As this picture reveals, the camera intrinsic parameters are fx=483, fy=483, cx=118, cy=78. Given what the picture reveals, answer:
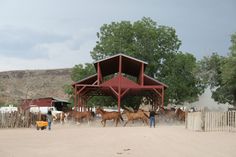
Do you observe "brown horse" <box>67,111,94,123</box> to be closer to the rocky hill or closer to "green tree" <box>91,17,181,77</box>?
"green tree" <box>91,17,181,77</box>

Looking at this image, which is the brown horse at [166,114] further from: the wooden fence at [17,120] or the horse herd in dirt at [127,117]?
the wooden fence at [17,120]

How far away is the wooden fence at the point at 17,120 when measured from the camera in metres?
36.5

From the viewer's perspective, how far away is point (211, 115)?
28562mm

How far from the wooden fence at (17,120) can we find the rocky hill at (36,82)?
238 feet

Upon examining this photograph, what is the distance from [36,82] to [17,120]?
88121mm

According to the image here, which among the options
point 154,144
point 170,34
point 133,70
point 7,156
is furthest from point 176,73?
point 7,156

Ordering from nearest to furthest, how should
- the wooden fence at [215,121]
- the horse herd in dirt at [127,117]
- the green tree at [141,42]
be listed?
1. the wooden fence at [215,121]
2. the horse herd in dirt at [127,117]
3. the green tree at [141,42]

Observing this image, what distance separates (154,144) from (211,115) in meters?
10.1

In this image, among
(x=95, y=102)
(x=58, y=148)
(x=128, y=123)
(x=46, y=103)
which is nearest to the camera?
(x=58, y=148)

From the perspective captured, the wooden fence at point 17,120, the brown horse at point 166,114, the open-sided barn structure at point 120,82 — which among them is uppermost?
the open-sided barn structure at point 120,82

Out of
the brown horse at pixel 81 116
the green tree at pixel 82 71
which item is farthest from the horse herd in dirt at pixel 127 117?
the green tree at pixel 82 71

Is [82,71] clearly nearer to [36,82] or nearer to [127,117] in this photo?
[127,117]

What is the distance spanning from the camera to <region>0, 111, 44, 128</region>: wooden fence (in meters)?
36.5

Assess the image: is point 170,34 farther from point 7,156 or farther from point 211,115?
point 7,156
